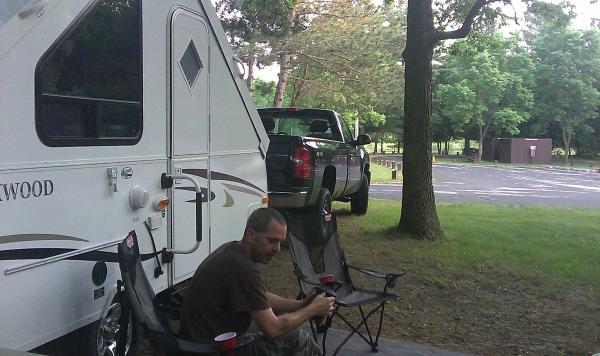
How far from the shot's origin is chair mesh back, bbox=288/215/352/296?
15.7 ft

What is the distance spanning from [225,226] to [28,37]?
7.68ft

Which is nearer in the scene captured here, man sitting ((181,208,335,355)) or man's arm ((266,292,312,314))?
man sitting ((181,208,335,355))

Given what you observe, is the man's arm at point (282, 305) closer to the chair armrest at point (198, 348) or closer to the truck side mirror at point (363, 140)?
the chair armrest at point (198, 348)

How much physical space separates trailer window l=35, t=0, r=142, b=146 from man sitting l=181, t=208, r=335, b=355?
98cm

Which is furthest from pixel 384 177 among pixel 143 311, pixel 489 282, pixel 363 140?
pixel 143 311

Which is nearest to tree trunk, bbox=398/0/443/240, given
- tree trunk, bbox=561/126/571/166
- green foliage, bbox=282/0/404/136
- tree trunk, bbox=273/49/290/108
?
green foliage, bbox=282/0/404/136

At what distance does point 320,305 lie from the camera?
10.1ft

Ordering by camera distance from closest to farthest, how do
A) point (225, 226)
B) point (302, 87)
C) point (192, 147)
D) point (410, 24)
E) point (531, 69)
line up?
1. point (192, 147)
2. point (225, 226)
3. point (410, 24)
4. point (302, 87)
5. point (531, 69)

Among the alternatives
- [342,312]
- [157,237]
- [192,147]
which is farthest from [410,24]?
[157,237]

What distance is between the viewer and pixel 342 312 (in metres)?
5.42

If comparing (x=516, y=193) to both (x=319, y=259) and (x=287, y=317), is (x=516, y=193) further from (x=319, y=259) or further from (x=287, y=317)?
(x=287, y=317)

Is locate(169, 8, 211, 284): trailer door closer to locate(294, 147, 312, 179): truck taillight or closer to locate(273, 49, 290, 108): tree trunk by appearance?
locate(294, 147, 312, 179): truck taillight

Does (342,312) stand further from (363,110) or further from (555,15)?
(363,110)

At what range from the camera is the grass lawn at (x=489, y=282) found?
15.9ft
